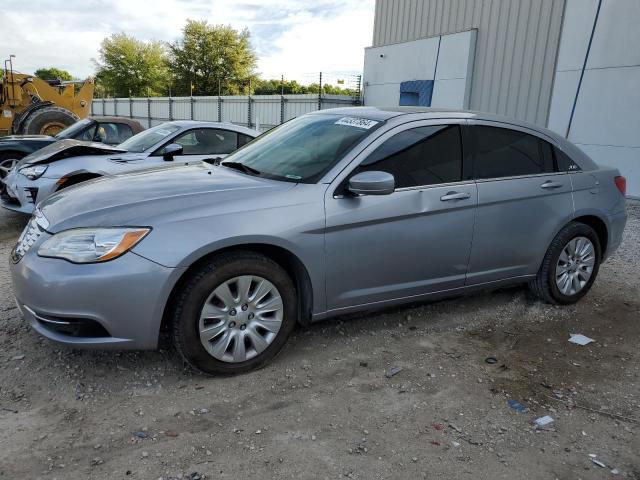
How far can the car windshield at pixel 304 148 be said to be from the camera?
352cm

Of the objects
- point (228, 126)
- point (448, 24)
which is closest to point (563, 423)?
point (228, 126)

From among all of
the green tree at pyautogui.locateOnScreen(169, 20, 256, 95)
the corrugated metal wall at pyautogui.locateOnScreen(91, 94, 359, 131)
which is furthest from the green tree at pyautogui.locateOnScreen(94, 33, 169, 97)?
the corrugated metal wall at pyautogui.locateOnScreen(91, 94, 359, 131)

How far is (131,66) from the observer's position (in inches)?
2411

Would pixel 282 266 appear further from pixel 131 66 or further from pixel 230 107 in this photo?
pixel 131 66

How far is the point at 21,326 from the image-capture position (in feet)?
12.4

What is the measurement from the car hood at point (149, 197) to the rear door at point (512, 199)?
61.8 inches

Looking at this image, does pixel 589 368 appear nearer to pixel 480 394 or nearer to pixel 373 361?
pixel 480 394

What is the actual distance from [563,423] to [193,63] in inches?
2238

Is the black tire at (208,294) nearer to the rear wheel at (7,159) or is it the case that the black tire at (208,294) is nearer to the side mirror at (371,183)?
the side mirror at (371,183)

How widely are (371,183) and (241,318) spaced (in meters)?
1.15

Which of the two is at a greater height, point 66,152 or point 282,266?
point 66,152

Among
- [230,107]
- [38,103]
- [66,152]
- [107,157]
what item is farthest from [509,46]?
[230,107]

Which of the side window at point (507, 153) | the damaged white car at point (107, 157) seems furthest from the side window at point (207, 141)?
the side window at point (507, 153)

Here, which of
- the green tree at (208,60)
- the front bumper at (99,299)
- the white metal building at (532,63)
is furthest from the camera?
the green tree at (208,60)
